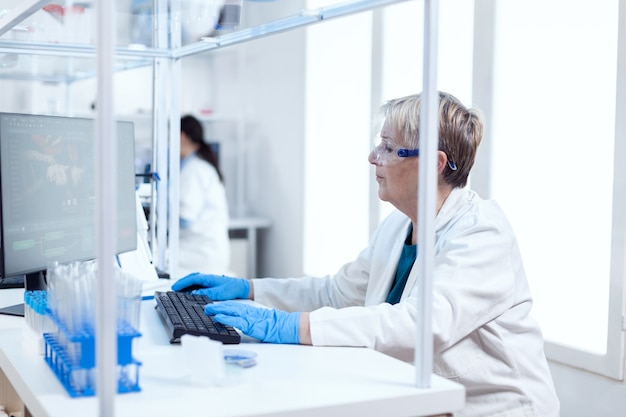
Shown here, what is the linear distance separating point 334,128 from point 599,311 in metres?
1.96

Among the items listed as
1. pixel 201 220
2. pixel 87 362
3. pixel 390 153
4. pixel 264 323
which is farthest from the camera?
pixel 201 220

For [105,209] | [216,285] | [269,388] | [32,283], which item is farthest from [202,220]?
[105,209]

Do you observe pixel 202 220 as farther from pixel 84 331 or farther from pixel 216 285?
pixel 84 331

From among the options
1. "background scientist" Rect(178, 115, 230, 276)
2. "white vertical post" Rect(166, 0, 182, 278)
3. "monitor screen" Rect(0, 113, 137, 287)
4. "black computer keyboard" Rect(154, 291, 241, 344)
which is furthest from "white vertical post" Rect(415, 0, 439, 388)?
"background scientist" Rect(178, 115, 230, 276)

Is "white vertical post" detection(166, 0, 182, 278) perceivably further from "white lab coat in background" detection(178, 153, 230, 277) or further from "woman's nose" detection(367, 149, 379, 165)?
"white lab coat in background" detection(178, 153, 230, 277)

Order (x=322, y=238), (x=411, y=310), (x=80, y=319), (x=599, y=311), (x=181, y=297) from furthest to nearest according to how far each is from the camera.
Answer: (x=322, y=238) → (x=599, y=311) → (x=181, y=297) → (x=411, y=310) → (x=80, y=319)

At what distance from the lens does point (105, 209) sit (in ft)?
3.13

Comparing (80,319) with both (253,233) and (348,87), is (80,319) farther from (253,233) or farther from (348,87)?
(253,233)

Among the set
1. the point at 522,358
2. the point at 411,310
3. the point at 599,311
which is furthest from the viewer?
the point at 599,311

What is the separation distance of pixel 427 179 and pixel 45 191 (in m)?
0.91

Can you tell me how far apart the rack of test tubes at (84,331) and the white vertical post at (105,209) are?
0.30 feet

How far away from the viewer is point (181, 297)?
1712mm

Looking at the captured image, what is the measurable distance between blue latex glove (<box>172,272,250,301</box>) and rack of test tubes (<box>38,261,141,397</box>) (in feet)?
2.34

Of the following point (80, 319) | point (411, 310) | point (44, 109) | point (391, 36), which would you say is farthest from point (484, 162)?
point (44, 109)
